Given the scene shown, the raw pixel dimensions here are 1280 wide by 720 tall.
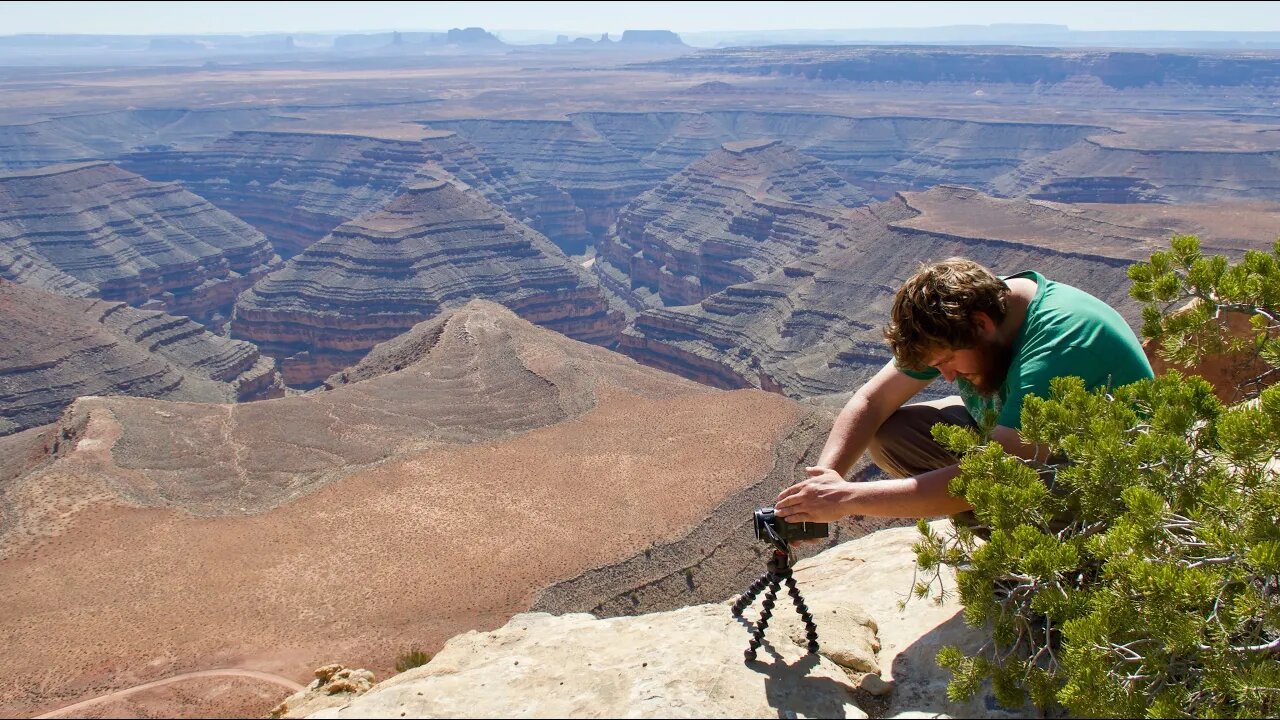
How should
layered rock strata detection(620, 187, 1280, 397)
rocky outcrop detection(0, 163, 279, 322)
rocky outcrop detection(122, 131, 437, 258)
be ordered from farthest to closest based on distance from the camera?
rocky outcrop detection(122, 131, 437, 258) → rocky outcrop detection(0, 163, 279, 322) → layered rock strata detection(620, 187, 1280, 397)

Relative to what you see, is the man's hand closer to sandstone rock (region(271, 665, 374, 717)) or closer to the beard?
the beard

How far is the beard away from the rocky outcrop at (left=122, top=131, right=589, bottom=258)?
102 meters

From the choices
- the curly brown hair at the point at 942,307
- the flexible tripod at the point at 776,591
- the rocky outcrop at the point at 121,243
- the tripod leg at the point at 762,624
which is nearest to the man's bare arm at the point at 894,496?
the flexible tripod at the point at 776,591

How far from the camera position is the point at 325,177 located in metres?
111

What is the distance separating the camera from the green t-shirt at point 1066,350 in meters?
5.77

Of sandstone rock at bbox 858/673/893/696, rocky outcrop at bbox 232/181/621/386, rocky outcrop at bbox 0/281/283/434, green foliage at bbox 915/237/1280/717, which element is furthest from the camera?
rocky outcrop at bbox 232/181/621/386

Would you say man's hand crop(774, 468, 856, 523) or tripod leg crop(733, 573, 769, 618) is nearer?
man's hand crop(774, 468, 856, 523)

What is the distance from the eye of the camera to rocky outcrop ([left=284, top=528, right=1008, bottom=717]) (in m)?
5.72

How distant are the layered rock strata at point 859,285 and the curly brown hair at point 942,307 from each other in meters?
46.8

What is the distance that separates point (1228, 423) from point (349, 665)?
11444 millimetres

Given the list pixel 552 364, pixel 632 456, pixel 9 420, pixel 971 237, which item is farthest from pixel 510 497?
pixel 971 237

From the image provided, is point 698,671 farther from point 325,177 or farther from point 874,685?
point 325,177

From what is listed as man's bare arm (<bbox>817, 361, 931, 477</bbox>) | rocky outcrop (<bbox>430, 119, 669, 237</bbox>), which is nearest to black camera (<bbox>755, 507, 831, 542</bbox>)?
man's bare arm (<bbox>817, 361, 931, 477</bbox>)

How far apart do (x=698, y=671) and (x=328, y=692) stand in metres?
4.21
